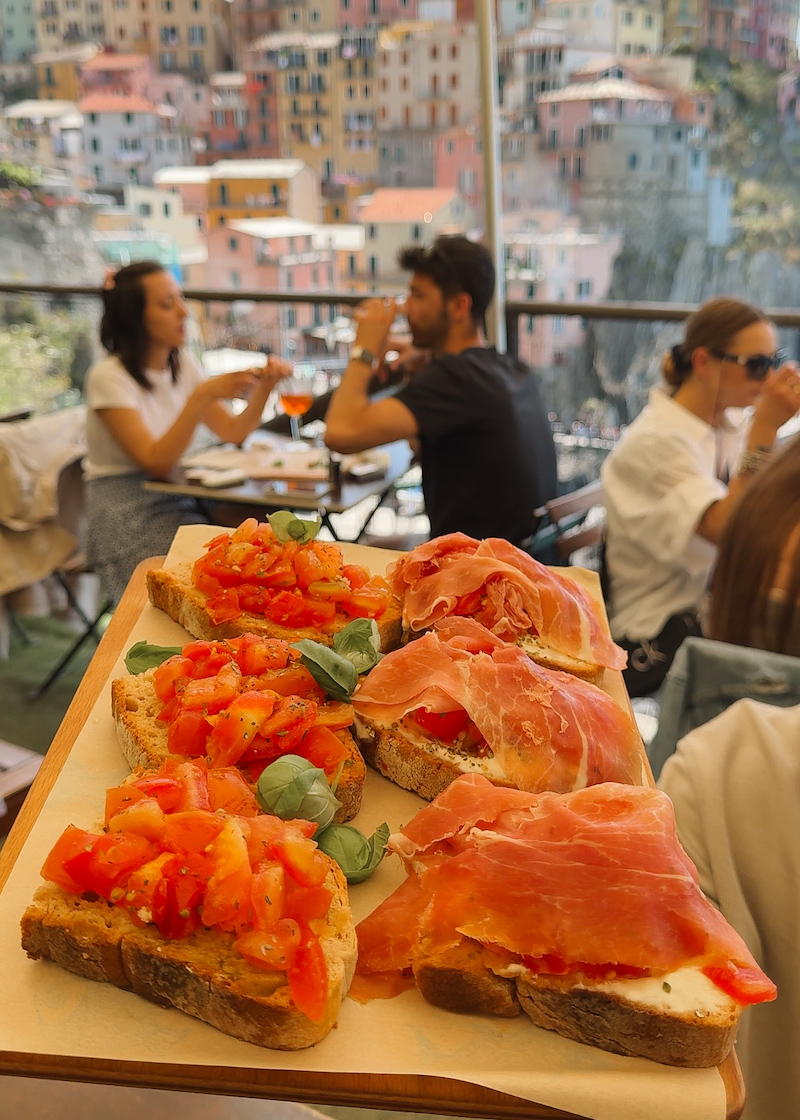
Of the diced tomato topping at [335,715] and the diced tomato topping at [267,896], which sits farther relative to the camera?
the diced tomato topping at [335,715]

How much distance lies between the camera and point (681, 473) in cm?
321

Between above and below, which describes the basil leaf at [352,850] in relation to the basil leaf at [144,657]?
below

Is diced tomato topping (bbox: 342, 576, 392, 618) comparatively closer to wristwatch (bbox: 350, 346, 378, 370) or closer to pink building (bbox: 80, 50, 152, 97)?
wristwatch (bbox: 350, 346, 378, 370)

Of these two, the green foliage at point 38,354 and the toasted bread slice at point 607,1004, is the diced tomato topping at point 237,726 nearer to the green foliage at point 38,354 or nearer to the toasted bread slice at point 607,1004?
the toasted bread slice at point 607,1004

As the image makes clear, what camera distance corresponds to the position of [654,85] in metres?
4.59

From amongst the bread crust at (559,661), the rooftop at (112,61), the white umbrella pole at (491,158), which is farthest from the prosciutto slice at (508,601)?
the rooftop at (112,61)

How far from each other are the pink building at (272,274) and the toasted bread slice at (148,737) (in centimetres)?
373

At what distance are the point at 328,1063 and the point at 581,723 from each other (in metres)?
0.59

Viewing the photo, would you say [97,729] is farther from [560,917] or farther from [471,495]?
[471,495]

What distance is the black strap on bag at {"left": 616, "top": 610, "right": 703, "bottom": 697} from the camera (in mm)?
3148

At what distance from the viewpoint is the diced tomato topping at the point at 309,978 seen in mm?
941

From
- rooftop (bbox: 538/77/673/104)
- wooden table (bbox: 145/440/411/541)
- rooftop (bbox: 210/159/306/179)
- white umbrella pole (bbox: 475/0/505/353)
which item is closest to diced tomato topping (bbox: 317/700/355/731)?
wooden table (bbox: 145/440/411/541)

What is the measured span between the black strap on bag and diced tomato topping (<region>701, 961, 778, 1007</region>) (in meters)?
2.15

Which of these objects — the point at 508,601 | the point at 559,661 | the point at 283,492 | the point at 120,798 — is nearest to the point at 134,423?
the point at 283,492
